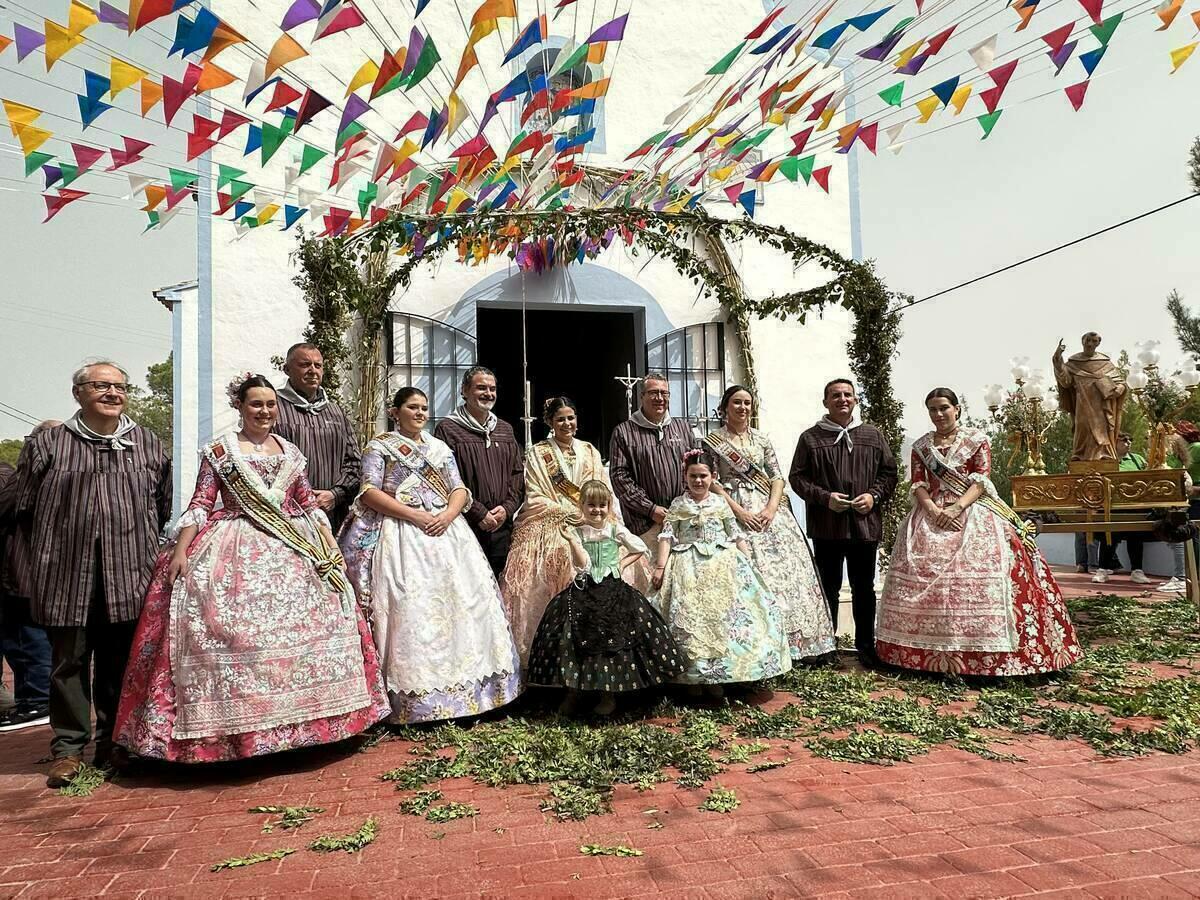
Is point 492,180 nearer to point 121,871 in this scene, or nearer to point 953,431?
point 953,431

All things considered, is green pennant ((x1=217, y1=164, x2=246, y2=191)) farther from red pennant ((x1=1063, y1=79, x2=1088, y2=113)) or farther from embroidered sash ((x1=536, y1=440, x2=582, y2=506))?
red pennant ((x1=1063, y1=79, x2=1088, y2=113))

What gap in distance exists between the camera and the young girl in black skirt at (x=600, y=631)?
4.34 metres

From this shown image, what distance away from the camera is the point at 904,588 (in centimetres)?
535

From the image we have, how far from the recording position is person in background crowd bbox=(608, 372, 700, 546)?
5465mm

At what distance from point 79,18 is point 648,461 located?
3.68 meters

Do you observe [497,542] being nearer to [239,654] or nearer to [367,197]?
[239,654]

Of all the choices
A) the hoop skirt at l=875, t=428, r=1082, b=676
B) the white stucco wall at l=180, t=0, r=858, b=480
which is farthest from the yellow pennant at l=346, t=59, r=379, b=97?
the hoop skirt at l=875, t=428, r=1082, b=676

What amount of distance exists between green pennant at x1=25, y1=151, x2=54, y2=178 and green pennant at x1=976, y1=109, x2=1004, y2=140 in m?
5.01

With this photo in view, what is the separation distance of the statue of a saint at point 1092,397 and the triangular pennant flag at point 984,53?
4.70 metres

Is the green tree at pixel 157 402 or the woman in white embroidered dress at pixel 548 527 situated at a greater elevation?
the green tree at pixel 157 402

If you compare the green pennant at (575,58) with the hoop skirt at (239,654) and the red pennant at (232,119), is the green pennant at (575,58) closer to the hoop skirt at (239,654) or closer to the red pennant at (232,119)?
the red pennant at (232,119)

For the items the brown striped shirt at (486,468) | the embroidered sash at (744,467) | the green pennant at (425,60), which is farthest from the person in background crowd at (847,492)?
the green pennant at (425,60)

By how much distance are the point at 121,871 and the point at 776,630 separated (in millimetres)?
3292

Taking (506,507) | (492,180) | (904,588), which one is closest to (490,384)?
(506,507)
